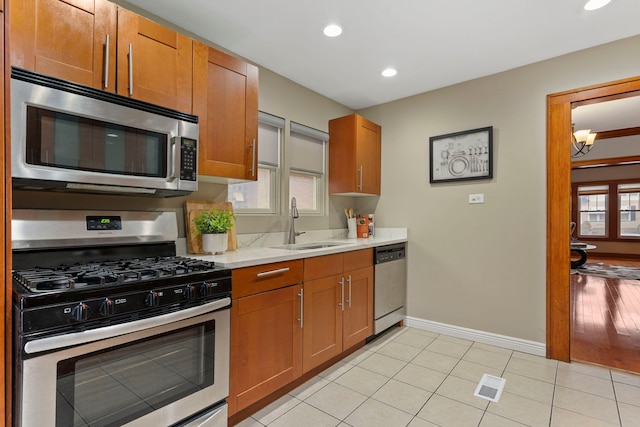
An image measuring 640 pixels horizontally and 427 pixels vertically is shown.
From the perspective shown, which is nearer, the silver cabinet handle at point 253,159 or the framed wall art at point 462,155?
the silver cabinet handle at point 253,159

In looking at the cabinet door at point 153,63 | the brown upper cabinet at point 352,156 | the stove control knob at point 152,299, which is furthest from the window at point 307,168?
the stove control knob at point 152,299

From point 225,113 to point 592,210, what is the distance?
10386 mm

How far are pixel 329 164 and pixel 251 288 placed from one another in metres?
2.07

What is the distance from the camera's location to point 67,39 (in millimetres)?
1478

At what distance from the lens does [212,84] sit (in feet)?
6.72

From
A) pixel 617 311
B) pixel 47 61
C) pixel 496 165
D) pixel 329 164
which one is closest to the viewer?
pixel 47 61

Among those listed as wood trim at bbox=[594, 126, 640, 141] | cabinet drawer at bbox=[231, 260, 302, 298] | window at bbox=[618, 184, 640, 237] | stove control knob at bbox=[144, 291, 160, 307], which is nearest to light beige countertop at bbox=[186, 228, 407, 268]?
cabinet drawer at bbox=[231, 260, 302, 298]

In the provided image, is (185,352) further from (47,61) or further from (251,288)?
(47,61)

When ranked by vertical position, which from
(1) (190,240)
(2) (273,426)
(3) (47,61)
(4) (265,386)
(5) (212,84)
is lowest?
(2) (273,426)

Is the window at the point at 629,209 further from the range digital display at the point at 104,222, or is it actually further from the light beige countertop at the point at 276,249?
the range digital display at the point at 104,222

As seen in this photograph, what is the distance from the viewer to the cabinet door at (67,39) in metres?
1.36

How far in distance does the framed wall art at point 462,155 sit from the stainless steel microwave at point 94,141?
246 cm

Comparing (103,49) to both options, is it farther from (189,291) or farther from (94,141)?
(189,291)

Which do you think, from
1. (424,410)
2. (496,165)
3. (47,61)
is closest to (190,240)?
(47,61)
